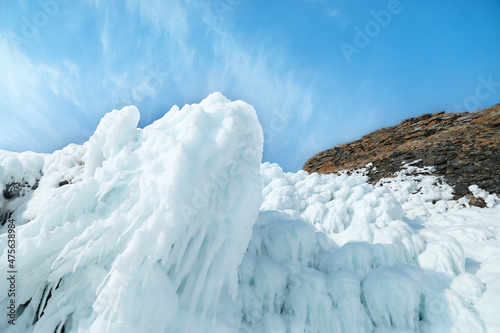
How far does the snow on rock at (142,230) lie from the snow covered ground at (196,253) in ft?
0.06

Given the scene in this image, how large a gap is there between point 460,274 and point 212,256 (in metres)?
5.71

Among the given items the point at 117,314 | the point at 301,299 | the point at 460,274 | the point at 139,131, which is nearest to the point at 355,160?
the point at 460,274

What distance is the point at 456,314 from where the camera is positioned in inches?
183

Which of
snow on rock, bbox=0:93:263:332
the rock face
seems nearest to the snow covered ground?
snow on rock, bbox=0:93:263:332

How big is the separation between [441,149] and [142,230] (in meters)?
17.9

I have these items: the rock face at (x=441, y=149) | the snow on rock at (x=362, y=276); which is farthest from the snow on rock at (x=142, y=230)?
the rock face at (x=441, y=149)

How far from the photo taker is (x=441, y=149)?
48.9 feet

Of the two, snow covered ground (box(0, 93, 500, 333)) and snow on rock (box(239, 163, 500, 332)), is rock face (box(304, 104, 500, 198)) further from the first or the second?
snow covered ground (box(0, 93, 500, 333))

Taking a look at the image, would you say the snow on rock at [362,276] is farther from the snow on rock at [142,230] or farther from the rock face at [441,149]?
the rock face at [441,149]

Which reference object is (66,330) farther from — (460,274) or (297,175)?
(297,175)

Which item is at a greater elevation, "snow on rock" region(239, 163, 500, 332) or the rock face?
the rock face

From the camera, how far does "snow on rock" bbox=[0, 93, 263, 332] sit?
11.0ft

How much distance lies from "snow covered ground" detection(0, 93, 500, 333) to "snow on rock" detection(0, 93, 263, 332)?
0.02m

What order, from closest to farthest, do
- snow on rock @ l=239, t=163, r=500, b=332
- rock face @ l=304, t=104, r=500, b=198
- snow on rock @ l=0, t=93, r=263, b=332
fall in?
snow on rock @ l=0, t=93, r=263, b=332, snow on rock @ l=239, t=163, r=500, b=332, rock face @ l=304, t=104, r=500, b=198
